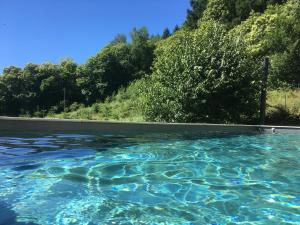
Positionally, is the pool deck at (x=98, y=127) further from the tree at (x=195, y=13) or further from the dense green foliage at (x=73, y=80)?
the dense green foliage at (x=73, y=80)

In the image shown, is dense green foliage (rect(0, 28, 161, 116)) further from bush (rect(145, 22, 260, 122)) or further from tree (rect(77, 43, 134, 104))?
bush (rect(145, 22, 260, 122))

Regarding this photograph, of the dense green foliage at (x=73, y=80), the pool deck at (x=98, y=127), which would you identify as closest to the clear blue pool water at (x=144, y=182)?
the pool deck at (x=98, y=127)

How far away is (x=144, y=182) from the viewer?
5.11m

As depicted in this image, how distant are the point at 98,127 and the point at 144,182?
4.53 meters

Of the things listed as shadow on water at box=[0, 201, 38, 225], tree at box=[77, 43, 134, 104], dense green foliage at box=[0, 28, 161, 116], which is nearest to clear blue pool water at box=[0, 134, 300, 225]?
shadow on water at box=[0, 201, 38, 225]

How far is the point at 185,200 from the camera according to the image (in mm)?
4379

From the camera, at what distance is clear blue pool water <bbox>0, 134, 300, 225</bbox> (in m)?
3.87

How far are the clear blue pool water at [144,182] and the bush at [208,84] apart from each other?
486 cm

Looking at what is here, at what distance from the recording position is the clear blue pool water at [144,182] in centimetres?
387

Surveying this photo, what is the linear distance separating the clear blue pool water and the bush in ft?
16.0

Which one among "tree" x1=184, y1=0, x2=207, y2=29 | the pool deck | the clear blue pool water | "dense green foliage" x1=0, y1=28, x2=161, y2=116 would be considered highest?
"tree" x1=184, y1=0, x2=207, y2=29

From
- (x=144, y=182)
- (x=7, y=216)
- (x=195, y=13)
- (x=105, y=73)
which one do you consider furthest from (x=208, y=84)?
(x=105, y=73)

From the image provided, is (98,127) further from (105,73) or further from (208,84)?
(105,73)

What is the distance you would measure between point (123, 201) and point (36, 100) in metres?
46.5
